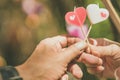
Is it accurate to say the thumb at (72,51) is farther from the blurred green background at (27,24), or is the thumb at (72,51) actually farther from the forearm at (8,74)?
the forearm at (8,74)

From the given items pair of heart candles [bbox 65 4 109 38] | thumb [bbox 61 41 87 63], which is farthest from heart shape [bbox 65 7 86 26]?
thumb [bbox 61 41 87 63]

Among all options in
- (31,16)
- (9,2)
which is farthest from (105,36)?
(9,2)

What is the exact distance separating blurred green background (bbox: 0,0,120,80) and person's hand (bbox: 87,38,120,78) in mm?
45

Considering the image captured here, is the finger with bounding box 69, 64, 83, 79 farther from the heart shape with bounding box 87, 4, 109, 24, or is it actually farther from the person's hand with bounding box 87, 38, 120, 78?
the heart shape with bounding box 87, 4, 109, 24

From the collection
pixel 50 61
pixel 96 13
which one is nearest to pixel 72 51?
pixel 50 61

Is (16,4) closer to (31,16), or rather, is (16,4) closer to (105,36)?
(31,16)

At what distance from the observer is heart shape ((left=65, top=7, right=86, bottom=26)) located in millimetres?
1719

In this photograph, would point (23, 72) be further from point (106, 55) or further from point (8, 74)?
point (106, 55)

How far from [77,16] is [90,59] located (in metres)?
0.22

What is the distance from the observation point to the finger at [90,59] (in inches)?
67.6

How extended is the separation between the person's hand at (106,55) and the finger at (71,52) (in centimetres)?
6

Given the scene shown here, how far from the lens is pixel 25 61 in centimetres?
170

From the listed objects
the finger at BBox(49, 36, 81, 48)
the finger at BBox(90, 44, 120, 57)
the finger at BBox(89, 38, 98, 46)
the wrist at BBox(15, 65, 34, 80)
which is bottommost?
the wrist at BBox(15, 65, 34, 80)

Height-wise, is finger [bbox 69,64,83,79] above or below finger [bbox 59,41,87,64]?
below
